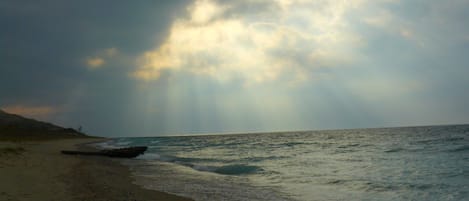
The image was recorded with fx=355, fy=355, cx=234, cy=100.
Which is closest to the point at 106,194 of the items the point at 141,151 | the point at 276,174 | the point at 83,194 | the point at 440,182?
the point at 83,194

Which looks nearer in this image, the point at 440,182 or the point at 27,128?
the point at 440,182

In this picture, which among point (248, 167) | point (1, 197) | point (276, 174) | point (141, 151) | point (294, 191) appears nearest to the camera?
point (1, 197)

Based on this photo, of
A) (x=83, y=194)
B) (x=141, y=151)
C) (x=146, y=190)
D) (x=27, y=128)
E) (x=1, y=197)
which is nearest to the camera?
(x=1, y=197)

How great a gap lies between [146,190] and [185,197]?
232cm

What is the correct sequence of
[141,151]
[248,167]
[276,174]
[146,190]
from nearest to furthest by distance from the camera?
[146,190], [276,174], [248,167], [141,151]

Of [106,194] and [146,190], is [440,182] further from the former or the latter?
[106,194]

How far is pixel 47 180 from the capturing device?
51.7 feet

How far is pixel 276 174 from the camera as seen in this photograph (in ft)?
76.9

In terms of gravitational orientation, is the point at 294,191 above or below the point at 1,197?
below

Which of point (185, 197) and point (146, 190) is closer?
point (185, 197)

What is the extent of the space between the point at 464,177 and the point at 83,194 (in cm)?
1866

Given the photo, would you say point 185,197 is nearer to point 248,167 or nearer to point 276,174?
point 276,174

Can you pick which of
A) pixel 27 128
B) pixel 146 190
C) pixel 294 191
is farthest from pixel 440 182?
pixel 27 128

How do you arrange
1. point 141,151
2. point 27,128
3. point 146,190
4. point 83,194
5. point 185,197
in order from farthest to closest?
point 27,128 < point 141,151 < point 146,190 < point 185,197 < point 83,194
